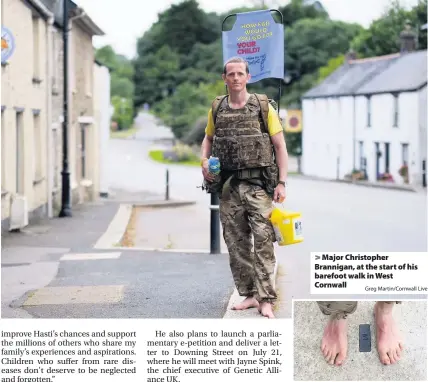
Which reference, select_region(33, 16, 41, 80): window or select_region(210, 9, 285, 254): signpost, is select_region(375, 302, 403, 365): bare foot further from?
select_region(33, 16, 41, 80): window

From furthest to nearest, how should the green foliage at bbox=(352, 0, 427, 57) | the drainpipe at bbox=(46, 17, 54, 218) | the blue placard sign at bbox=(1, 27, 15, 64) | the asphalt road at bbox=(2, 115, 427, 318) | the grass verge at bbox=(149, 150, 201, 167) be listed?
the grass verge at bbox=(149, 150, 201, 167), the drainpipe at bbox=(46, 17, 54, 218), the blue placard sign at bbox=(1, 27, 15, 64), the green foliage at bbox=(352, 0, 427, 57), the asphalt road at bbox=(2, 115, 427, 318)

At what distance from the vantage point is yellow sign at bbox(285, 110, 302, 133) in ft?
34.4

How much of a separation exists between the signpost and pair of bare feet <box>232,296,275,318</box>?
115 centimetres

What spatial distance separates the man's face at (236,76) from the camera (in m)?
6.79

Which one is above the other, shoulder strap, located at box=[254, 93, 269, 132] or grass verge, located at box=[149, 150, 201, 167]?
shoulder strap, located at box=[254, 93, 269, 132]

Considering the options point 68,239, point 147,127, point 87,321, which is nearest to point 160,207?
point 68,239

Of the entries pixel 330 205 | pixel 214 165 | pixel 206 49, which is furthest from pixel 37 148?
pixel 214 165

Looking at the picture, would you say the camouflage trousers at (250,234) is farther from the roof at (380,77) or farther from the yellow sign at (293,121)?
the roof at (380,77)

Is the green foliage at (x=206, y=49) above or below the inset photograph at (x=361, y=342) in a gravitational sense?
above

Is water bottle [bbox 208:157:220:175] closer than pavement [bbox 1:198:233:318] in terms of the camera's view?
Yes

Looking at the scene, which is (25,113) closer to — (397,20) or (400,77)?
(397,20)

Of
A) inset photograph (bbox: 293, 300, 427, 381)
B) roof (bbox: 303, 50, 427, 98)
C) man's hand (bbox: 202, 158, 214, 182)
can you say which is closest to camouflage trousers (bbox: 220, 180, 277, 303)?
man's hand (bbox: 202, 158, 214, 182)

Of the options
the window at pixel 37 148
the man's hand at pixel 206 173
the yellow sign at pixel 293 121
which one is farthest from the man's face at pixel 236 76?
the window at pixel 37 148

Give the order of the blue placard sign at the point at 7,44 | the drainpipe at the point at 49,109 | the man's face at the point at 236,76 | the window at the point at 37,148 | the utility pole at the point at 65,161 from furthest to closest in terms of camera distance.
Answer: the utility pole at the point at 65,161
the drainpipe at the point at 49,109
the window at the point at 37,148
the blue placard sign at the point at 7,44
the man's face at the point at 236,76
